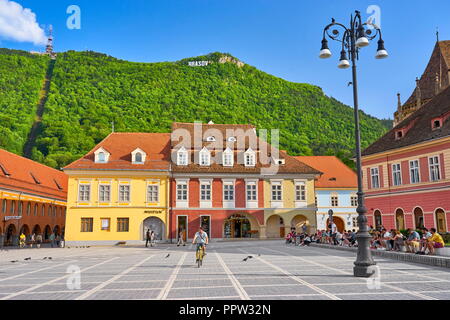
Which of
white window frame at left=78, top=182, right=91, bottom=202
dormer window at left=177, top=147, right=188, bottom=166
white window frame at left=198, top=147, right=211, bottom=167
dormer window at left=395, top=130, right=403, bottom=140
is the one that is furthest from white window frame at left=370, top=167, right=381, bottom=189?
white window frame at left=78, top=182, right=91, bottom=202

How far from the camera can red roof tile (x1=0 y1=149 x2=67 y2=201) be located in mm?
40697

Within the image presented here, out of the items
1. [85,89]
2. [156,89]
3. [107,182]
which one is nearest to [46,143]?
[85,89]

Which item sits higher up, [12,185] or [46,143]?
[46,143]

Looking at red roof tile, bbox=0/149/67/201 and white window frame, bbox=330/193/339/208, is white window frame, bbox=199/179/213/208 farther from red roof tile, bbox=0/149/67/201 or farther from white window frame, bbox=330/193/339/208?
white window frame, bbox=330/193/339/208

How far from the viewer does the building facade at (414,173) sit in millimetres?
29125

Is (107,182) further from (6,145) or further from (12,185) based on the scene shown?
(6,145)

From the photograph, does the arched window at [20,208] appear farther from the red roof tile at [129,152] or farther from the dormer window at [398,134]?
the dormer window at [398,134]

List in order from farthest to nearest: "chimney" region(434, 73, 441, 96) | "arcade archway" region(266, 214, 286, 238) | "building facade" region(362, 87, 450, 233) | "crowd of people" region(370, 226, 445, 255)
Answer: "chimney" region(434, 73, 441, 96) → "arcade archway" region(266, 214, 286, 238) → "building facade" region(362, 87, 450, 233) → "crowd of people" region(370, 226, 445, 255)

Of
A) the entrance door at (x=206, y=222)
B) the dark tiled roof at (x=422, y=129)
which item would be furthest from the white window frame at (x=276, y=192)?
the dark tiled roof at (x=422, y=129)

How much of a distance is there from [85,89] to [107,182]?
2405 inches

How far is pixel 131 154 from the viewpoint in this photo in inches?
1593

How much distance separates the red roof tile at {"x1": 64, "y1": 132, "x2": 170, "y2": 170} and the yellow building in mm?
91

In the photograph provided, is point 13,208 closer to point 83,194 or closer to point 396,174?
point 83,194
